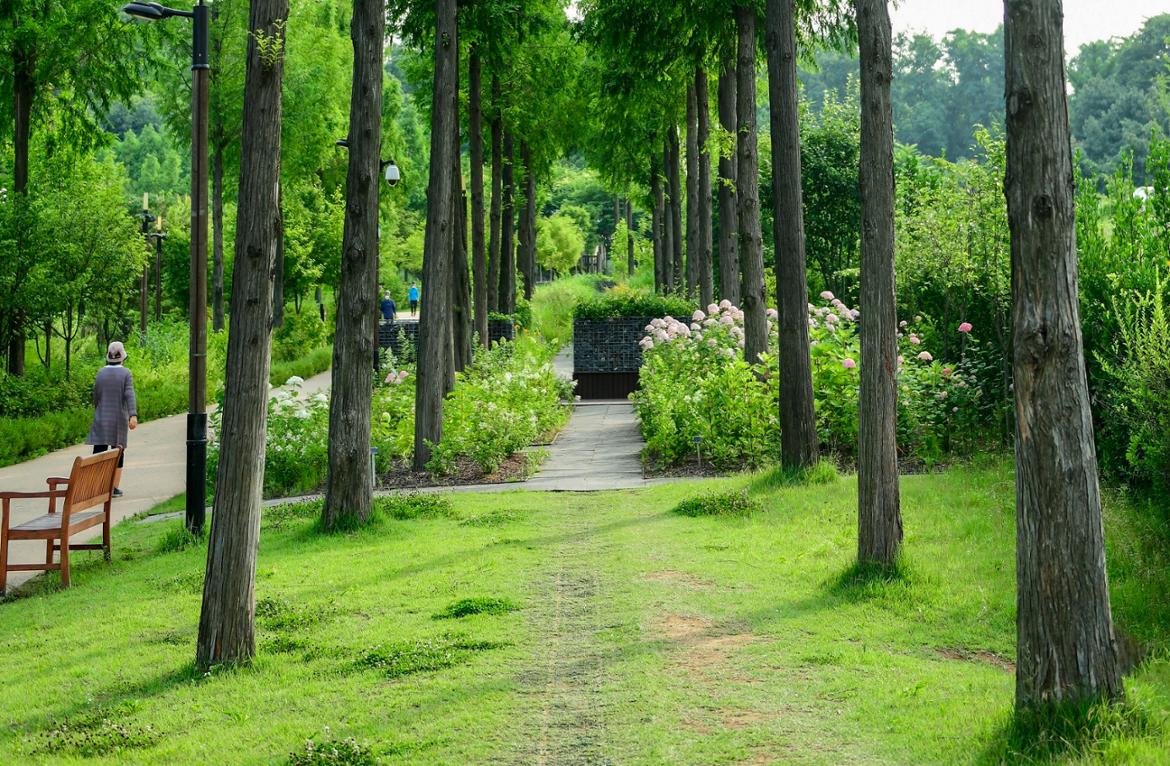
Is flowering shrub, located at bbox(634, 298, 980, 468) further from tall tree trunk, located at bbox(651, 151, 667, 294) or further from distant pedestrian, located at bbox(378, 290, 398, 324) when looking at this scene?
distant pedestrian, located at bbox(378, 290, 398, 324)

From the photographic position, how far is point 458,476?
54.5 ft

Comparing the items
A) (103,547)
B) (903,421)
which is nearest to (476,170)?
(903,421)

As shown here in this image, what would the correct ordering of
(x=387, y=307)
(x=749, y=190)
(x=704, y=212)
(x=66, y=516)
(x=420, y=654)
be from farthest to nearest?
(x=387, y=307), (x=704, y=212), (x=749, y=190), (x=66, y=516), (x=420, y=654)

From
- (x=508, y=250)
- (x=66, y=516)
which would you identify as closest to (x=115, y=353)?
(x=66, y=516)

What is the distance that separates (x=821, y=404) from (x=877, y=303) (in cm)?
684

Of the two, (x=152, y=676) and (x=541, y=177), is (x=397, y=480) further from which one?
(x=541, y=177)

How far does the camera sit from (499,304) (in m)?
34.7

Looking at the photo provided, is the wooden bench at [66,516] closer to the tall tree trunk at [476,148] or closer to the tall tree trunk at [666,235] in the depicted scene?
the tall tree trunk at [476,148]

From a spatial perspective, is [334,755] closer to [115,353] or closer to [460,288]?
[115,353]

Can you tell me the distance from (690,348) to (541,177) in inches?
829

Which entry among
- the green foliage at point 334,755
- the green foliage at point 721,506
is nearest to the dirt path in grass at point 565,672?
the green foliage at point 334,755

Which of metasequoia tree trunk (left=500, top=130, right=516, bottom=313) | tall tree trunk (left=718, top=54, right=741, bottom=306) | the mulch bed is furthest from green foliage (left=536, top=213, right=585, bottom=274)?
the mulch bed

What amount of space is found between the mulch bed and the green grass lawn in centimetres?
415

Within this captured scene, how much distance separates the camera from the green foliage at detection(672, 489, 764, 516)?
40.3 feet
